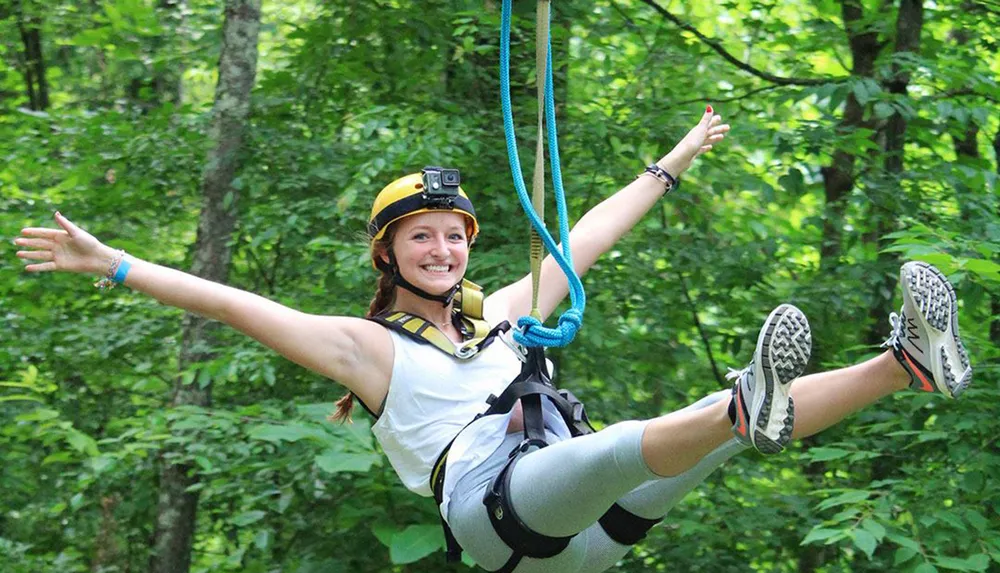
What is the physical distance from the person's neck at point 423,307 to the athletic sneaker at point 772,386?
1031mm

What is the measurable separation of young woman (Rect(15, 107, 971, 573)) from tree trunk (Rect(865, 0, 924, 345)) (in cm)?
173

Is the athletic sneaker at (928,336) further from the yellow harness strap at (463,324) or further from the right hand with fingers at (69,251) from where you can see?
the right hand with fingers at (69,251)

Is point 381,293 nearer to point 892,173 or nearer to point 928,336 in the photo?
point 928,336

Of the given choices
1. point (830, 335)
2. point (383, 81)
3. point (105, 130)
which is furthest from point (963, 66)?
point (105, 130)

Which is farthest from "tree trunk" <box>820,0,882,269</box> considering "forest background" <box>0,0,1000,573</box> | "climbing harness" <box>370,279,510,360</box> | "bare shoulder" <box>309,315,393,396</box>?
"bare shoulder" <box>309,315,393,396</box>

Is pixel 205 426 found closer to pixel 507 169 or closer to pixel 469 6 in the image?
pixel 507 169

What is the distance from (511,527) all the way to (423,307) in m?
0.75

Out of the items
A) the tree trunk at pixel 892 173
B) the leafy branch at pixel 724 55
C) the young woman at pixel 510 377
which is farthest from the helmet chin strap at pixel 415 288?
the leafy branch at pixel 724 55

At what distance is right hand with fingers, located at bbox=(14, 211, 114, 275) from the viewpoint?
8.77 ft

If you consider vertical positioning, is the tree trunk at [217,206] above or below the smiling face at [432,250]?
below

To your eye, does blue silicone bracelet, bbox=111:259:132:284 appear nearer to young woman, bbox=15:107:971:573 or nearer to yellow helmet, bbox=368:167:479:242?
young woman, bbox=15:107:971:573

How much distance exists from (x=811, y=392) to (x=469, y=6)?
3.26 m

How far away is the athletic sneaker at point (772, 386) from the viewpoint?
208cm

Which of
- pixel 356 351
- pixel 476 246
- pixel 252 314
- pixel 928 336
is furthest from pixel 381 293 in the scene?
pixel 476 246
